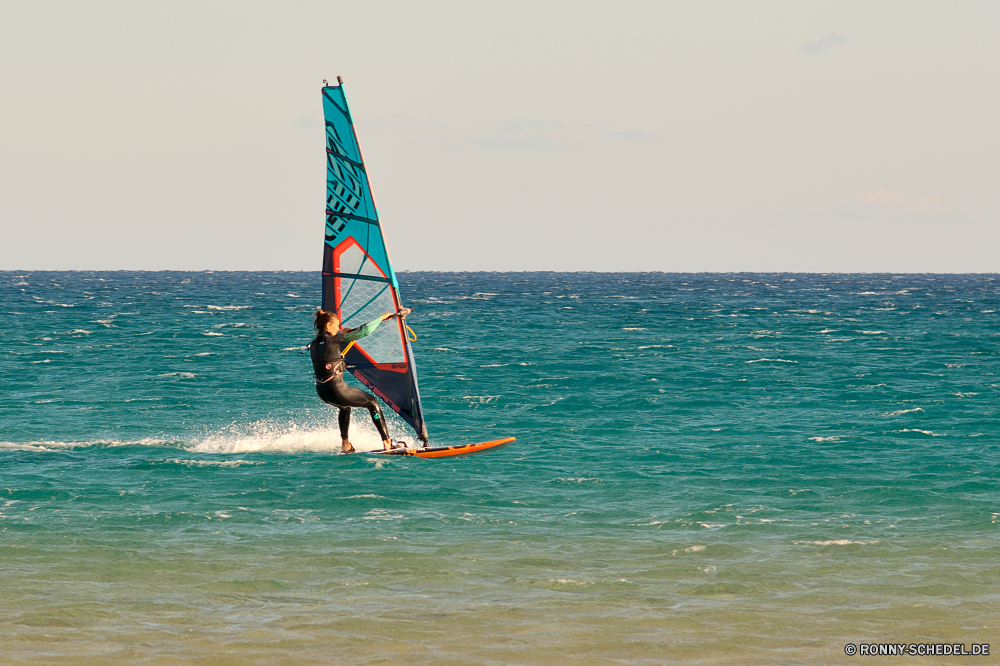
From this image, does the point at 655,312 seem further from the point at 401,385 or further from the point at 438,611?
the point at 438,611

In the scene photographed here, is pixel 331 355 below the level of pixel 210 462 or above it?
above

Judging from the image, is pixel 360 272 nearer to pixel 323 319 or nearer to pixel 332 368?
pixel 323 319

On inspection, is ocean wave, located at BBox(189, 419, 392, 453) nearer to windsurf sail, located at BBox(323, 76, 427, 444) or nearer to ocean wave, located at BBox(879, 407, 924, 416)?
windsurf sail, located at BBox(323, 76, 427, 444)

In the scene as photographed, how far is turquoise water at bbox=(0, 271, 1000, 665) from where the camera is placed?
867cm

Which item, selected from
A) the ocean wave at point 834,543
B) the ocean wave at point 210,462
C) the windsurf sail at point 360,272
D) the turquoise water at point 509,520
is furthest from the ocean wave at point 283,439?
the ocean wave at point 834,543

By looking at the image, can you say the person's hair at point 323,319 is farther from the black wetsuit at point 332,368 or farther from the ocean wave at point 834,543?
the ocean wave at point 834,543

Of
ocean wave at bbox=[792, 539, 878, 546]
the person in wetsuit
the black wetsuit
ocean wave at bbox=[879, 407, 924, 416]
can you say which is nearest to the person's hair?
the person in wetsuit

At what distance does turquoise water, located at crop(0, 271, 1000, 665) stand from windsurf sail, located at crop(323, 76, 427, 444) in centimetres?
170

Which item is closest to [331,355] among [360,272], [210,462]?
[360,272]

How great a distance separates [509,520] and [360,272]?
5961 mm

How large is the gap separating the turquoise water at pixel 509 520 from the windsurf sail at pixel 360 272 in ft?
5.57

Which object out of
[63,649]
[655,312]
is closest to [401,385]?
[63,649]

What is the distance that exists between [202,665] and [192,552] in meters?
4.06

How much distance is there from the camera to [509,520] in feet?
44.2
